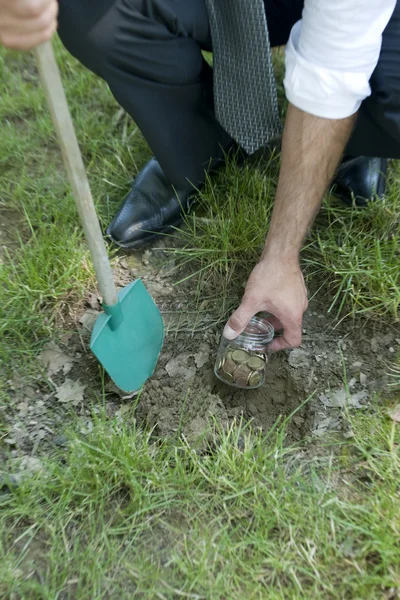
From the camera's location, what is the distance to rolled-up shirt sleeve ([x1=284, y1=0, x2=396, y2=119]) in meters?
1.24

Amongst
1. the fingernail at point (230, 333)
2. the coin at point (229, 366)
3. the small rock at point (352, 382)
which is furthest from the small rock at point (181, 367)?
the small rock at point (352, 382)

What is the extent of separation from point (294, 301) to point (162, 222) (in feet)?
2.24

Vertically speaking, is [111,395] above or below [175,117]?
below

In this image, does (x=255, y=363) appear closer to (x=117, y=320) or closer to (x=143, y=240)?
(x=117, y=320)

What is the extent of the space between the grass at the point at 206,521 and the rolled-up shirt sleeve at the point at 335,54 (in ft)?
2.78

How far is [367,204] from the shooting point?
187cm

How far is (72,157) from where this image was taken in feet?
3.82

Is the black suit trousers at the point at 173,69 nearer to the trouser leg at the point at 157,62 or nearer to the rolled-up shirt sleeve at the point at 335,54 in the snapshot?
the trouser leg at the point at 157,62

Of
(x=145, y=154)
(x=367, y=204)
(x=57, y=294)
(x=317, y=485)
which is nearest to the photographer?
(x=317, y=485)

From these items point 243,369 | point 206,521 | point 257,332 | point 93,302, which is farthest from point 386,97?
point 206,521

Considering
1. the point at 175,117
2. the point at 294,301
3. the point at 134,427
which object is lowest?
the point at 134,427

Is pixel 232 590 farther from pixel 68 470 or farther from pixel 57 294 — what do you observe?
pixel 57 294

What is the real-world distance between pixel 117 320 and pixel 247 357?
1.27 feet

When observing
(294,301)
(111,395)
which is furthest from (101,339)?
(294,301)
